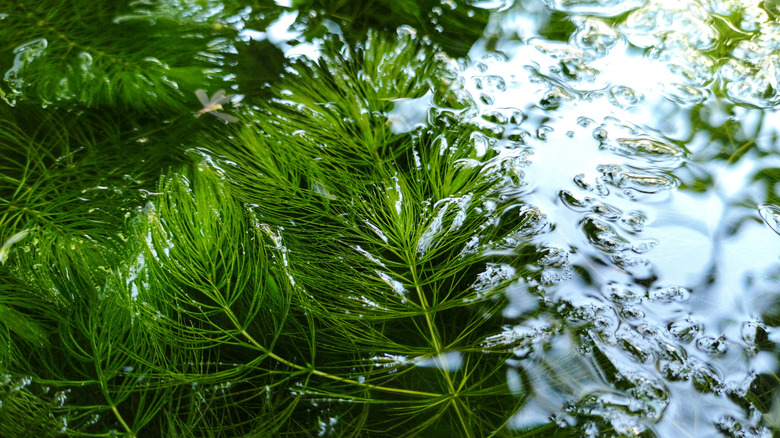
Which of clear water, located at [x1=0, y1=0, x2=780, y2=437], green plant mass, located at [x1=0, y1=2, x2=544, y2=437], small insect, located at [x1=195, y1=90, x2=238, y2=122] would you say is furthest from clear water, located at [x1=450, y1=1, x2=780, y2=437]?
small insect, located at [x1=195, y1=90, x2=238, y2=122]

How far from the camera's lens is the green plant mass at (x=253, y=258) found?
130cm

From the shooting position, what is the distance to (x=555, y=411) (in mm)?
1256

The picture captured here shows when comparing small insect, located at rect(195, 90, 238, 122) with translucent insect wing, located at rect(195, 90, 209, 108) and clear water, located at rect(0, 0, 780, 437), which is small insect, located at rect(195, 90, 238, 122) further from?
clear water, located at rect(0, 0, 780, 437)

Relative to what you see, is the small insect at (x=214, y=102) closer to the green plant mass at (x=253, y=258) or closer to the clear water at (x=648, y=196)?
the green plant mass at (x=253, y=258)

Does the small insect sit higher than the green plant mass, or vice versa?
the small insect

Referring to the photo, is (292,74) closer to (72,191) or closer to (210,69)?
(210,69)

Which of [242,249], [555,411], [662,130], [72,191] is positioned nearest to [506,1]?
[662,130]

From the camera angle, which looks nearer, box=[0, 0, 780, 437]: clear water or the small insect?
box=[0, 0, 780, 437]: clear water

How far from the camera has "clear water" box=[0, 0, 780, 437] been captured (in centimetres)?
127

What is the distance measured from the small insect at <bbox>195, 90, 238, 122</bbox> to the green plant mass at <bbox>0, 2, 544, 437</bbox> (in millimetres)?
48

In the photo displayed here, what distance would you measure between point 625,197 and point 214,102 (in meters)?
1.32

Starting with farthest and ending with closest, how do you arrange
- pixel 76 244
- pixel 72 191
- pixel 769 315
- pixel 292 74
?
pixel 292 74, pixel 72 191, pixel 76 244, pixel 769 315

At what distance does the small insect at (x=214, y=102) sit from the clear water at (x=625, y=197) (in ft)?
0.58

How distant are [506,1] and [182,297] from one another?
153 centimetres
